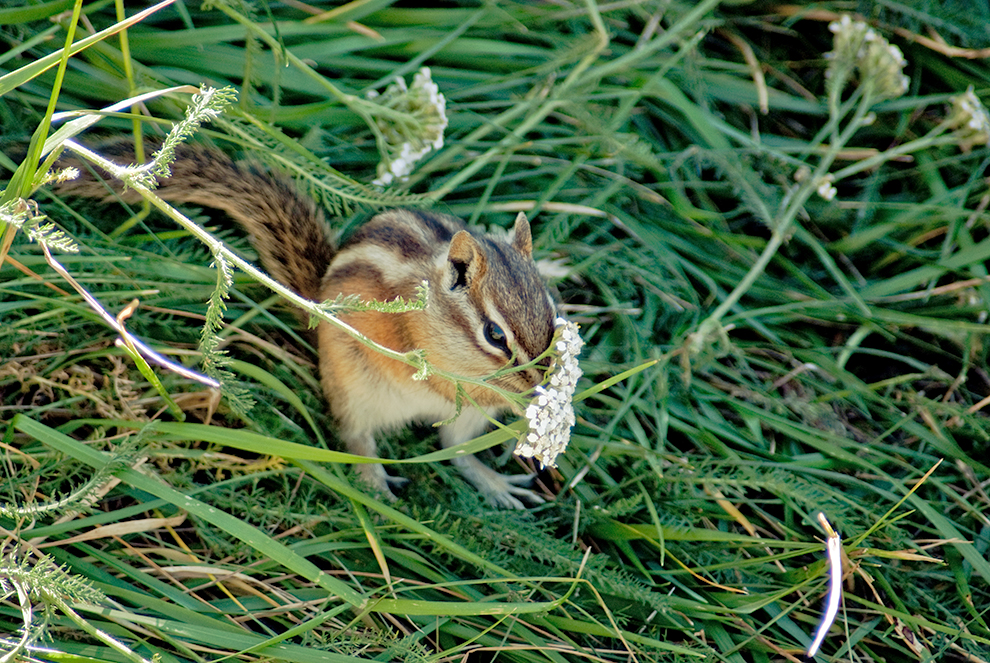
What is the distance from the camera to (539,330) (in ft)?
8.57

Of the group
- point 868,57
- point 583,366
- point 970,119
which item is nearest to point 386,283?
point 583,366

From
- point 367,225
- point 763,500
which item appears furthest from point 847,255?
point 367,225

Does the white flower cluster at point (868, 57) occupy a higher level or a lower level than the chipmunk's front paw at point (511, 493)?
higher

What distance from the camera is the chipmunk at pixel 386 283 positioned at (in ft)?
8.89

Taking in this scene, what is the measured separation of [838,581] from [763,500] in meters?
0.88

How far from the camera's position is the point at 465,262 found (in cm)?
271

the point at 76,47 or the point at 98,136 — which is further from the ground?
the point at 76,47

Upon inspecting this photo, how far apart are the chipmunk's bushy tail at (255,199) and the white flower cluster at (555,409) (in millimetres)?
1291

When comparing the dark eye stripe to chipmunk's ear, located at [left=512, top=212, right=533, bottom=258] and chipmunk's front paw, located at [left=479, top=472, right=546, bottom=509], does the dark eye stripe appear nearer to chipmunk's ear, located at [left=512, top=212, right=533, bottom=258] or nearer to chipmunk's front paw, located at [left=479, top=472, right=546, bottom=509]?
chipmunk's ear, located at [left=512, top=212, right=533, bottom=258]

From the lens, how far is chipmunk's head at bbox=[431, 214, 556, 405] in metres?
2.61

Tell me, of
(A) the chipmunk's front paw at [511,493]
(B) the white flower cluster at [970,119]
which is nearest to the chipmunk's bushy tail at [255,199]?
(A) the chipmunk's front paw at [511,493]

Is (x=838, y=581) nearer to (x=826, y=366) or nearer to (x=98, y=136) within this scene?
(x=826, y=366)

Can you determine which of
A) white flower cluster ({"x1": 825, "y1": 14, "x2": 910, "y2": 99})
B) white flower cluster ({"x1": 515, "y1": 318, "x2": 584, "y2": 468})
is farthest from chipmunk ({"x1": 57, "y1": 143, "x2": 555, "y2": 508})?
white flower cluster ({"x1": 825, "y1": 14, "x2": 910, "y2": 99})

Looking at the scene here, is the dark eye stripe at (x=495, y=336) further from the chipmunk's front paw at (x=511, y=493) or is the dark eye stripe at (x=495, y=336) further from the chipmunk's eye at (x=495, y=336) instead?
the chipmunk's front paw at (x=511, y=493)
